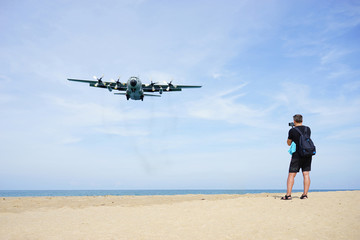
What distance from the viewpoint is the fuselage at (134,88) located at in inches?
1340

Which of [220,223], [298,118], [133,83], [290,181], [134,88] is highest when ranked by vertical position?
Result: [133,83]

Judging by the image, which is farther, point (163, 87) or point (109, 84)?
point (163, 87)

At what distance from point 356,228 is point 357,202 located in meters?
3.04

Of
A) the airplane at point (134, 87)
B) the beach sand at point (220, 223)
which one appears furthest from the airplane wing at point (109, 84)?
the beach sand at point (220, 223)

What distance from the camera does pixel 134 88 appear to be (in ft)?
112

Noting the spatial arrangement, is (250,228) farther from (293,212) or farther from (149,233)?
(149,233)

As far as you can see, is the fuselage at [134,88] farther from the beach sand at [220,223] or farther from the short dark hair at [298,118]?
the short dark hair at [298,118]

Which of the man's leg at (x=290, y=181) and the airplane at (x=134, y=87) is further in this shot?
the airplane at (x=134, y=87)

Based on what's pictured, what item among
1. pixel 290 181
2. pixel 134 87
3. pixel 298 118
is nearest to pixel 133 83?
pixel 134 87

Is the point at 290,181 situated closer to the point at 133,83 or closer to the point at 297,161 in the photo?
the point at 297,161

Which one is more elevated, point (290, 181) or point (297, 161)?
point (297, 161)

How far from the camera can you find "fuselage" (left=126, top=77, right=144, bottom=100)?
3403cm

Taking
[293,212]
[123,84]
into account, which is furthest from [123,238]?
[123,84]

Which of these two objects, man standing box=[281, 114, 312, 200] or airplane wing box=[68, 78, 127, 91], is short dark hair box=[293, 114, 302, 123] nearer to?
man standing box=[281, 114, 312, 200]
